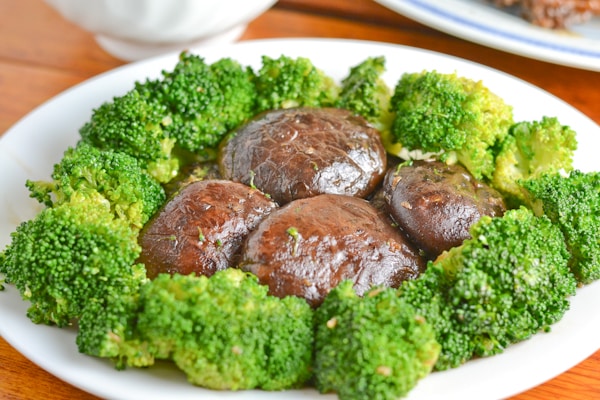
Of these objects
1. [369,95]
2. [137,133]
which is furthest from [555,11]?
[137,133]

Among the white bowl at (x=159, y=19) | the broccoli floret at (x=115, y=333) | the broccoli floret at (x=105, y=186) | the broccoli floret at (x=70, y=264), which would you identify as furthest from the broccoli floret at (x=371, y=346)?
the white bowl at (x=159, y=19)

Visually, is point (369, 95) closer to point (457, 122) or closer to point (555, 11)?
point (457, 122)

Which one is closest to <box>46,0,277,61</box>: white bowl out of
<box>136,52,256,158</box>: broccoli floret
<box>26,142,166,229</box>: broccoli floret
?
<box>136,52,256,158</box>: broccoli floret

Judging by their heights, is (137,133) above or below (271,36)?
above

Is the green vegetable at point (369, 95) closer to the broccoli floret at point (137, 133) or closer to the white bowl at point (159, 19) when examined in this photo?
the broccoli floret at point (137, 133)

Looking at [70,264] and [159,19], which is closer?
[70,264]

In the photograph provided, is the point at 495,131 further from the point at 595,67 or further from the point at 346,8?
the point at 346,8

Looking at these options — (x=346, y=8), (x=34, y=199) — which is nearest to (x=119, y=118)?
(x=34, y=199)
